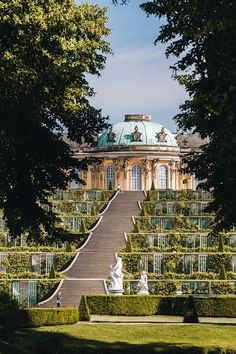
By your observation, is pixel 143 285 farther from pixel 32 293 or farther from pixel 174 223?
pixel 174 223

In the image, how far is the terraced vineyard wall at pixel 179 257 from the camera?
41.8 meters

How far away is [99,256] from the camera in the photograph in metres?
48.0

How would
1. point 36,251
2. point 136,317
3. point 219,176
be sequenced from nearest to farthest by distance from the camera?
point 219,176, point 136,317, point 36,251

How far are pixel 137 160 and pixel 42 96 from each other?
234ft

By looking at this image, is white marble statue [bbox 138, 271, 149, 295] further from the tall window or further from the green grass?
the green grass

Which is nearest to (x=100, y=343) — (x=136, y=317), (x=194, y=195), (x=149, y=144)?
(x=136, y=317)

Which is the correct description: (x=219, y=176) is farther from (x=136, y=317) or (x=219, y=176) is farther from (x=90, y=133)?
(x=136, y=317)

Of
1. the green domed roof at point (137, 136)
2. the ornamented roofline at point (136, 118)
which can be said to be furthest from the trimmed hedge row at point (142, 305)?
the ornamented roofline at point (136, 118)

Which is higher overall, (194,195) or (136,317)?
(194,195)

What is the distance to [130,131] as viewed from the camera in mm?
94875

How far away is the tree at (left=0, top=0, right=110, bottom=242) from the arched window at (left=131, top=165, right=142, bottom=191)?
222 ft

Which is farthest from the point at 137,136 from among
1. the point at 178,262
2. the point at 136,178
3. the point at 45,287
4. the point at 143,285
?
the point at 45,287

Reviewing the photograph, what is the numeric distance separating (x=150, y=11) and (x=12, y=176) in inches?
276

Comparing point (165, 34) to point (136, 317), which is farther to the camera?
point (136, 317)
